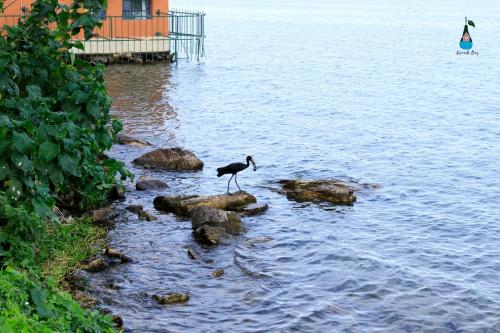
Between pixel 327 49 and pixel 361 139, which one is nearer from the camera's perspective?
pixel 361 139

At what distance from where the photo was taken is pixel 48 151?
12.9 m

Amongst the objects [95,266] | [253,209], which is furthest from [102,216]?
[253,209]

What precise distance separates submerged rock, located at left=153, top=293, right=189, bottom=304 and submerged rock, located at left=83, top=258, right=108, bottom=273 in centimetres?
154

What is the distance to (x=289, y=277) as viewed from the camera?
55.0ft

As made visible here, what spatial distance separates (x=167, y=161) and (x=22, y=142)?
12.8 metres

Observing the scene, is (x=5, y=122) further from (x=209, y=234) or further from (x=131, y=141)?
(x=131, y=141)

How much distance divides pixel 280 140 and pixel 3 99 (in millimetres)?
17491

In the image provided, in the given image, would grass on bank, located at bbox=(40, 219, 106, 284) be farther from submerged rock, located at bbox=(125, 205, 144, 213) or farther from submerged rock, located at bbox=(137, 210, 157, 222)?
submerged rock, located at bbox=(125, 205, 144, 213)

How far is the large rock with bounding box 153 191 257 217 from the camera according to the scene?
20.3 metres

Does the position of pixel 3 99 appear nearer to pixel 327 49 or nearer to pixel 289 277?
pixel 289 277

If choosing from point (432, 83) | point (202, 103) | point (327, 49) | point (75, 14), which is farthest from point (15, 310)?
point (327, 49)

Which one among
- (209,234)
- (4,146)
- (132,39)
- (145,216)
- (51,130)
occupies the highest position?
(51,130)

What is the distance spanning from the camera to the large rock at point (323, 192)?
72.7 ft

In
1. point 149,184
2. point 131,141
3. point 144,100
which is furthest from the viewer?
point 144,100
